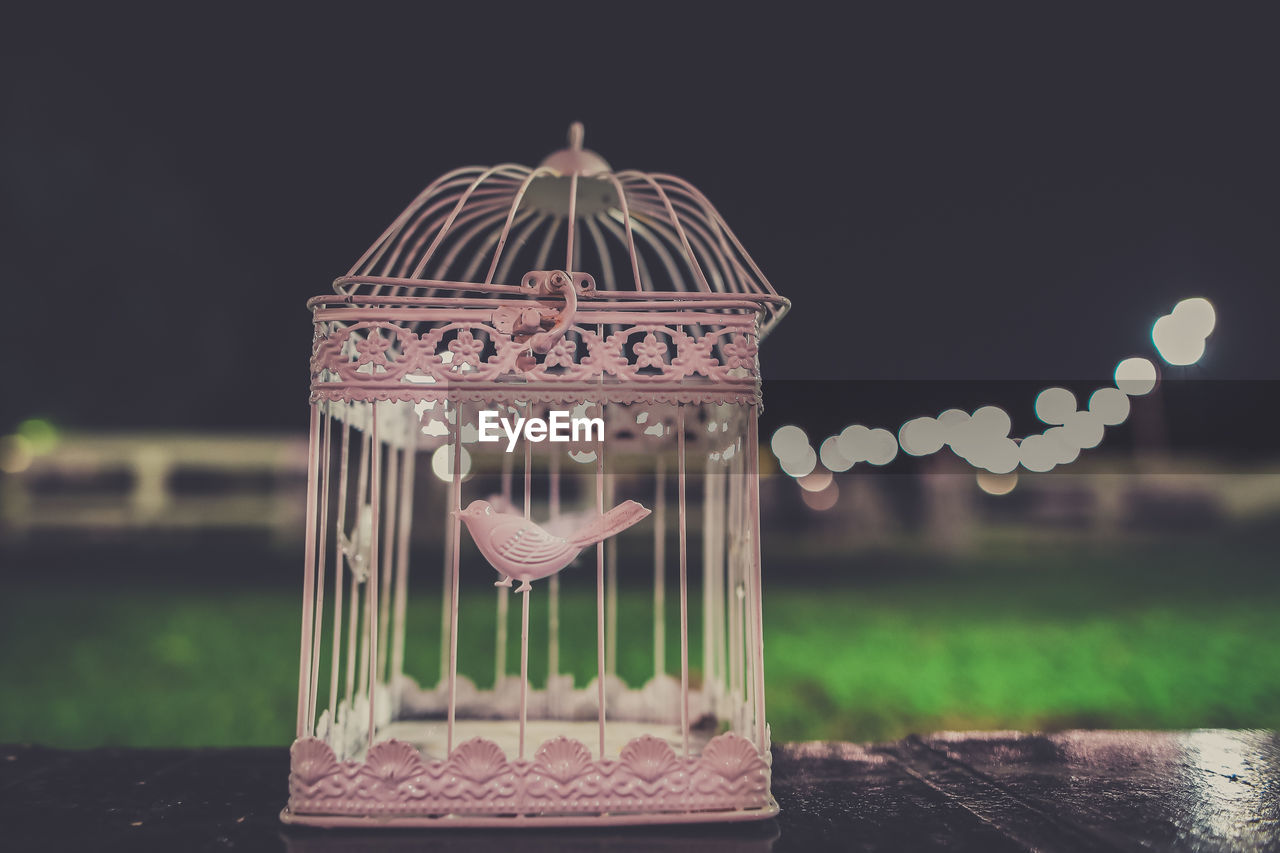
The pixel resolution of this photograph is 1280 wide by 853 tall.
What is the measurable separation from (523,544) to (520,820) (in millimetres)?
958

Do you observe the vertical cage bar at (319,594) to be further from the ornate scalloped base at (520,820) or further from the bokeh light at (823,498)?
the bokeh light at (823,498)

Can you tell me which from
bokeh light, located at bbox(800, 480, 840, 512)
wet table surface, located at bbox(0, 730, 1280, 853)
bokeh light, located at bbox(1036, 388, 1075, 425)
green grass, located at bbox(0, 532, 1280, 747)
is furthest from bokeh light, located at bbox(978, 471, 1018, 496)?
wet table surface, located at bbox(0, 730, 1280, 853)

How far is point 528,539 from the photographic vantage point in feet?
10.1

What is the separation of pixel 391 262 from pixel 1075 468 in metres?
10.3

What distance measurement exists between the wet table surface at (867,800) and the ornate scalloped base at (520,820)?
36 millimetres

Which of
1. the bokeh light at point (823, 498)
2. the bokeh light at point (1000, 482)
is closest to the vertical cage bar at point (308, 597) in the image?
the bokeh light at point (823, 498)

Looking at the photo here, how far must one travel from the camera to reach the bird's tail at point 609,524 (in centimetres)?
308

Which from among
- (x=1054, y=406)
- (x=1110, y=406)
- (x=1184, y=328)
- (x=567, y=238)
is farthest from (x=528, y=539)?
(x=1110, y=406)

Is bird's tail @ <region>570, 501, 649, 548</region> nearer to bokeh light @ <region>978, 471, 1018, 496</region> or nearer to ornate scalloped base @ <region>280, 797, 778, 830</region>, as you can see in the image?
ornate scalloped base @ <region>280, 797, 778, 830</region>

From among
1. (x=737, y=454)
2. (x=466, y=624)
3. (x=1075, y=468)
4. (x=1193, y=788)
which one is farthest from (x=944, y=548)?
(x=737, y=454)

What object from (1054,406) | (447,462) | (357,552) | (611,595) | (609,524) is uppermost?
(1054,406)

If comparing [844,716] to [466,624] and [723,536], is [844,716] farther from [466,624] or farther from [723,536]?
[466,624]

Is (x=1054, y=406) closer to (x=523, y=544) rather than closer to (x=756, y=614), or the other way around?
(x=756, y=614)

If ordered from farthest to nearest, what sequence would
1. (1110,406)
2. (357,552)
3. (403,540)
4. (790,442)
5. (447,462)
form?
1. (1110,406)
2. (790,442)
3. (403,540)
4. (357,552)
5. (447,462)
